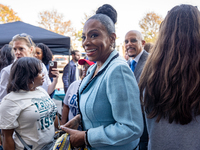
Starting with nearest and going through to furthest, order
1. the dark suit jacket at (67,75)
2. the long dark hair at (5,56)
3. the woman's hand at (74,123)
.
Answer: the woman's hand at (74,123) < the long dark hair at (5,56) < the dark suit jacket at (67,75)

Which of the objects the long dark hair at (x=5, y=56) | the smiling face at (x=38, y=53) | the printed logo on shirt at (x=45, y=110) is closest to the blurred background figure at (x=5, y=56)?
the long dark hair at (x=5, y=56)

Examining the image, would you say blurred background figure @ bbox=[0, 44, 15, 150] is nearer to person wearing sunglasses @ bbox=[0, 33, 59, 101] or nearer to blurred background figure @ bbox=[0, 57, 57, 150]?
person wearing sunglasses @ bbox=[0, 33, 59, 101]

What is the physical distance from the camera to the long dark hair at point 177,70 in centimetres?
112

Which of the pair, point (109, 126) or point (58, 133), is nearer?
point (109, 126)

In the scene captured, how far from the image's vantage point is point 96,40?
1.16 m

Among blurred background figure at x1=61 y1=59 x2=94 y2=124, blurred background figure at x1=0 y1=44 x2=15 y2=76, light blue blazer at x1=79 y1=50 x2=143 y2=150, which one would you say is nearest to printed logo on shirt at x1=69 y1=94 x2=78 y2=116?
blurred background figure at x1=61 y1=59 x2=94 y2=124

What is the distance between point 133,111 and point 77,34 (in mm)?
28823

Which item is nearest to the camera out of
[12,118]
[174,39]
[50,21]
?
[174,39]

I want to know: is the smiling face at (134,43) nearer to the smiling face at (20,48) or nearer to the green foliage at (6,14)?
the smiling face at (20,48)

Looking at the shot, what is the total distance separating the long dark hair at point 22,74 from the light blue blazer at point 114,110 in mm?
1094

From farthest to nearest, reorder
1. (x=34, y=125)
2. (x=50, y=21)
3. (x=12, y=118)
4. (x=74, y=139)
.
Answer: (x=50, y=21), (x=34, y=125), (x=12, y=118), (x=74, y=139)

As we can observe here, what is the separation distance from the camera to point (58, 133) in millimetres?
1264

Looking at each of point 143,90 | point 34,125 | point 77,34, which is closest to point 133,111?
point 143,90

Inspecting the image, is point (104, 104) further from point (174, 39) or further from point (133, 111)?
point (174, 39)
